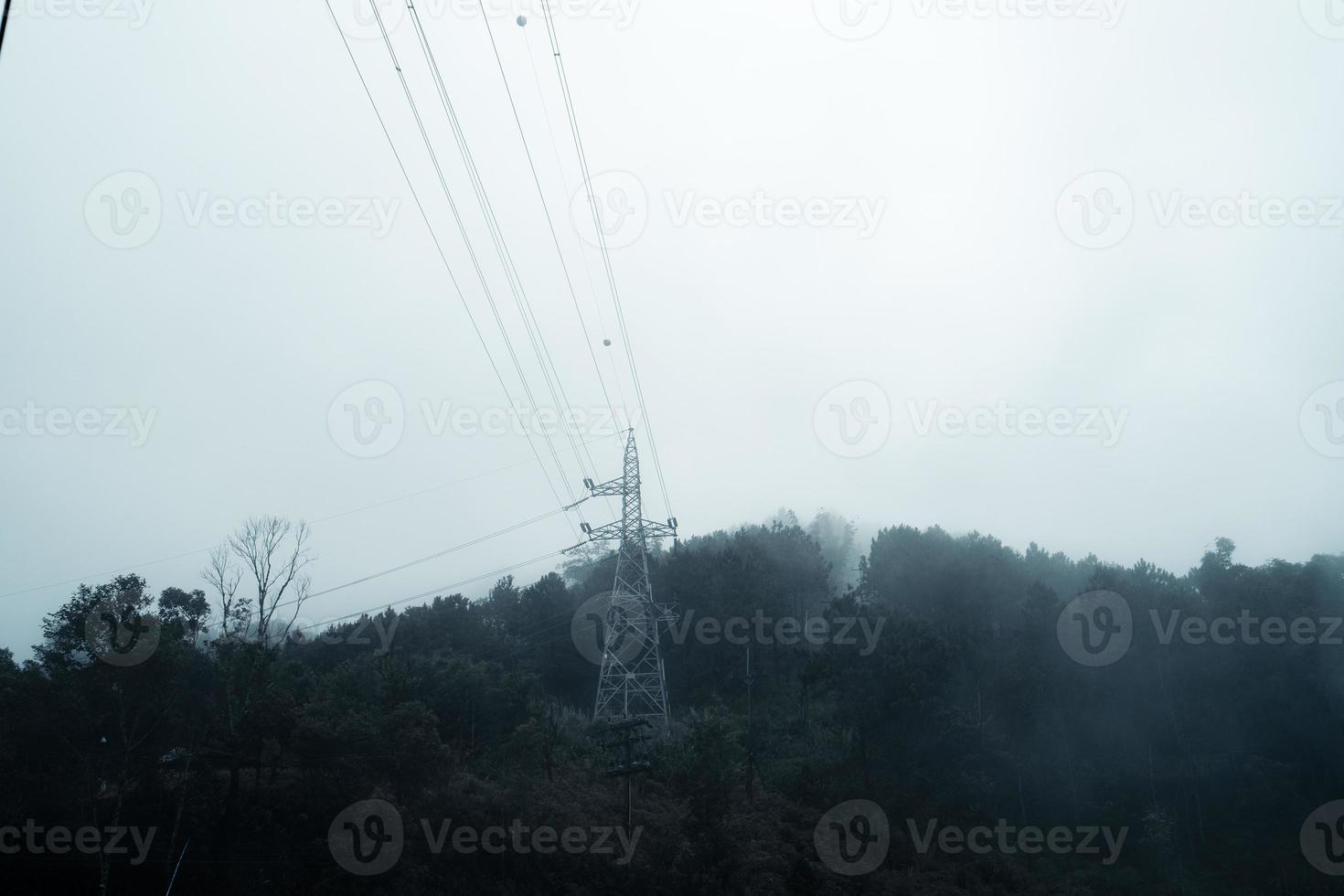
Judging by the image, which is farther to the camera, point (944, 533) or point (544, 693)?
point (944, 533)

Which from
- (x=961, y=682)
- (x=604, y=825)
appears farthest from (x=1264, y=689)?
(x=604, y=825)

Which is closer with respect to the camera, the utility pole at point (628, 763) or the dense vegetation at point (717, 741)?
the utility pole at point (628, 763)

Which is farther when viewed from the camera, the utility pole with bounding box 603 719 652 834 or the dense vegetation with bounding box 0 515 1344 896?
the dense vegetation with bounding box 0 515 1344 896

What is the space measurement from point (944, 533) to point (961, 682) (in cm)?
2504

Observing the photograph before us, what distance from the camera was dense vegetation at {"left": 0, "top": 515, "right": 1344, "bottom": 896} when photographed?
103ft

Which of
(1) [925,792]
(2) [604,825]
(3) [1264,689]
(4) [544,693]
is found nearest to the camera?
(2) [604,825]

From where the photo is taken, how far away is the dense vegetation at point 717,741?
3141 centimetres

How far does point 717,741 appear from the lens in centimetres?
3481

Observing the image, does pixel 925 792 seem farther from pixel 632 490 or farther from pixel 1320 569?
pixel 1320 569

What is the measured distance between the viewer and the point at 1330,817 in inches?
1610

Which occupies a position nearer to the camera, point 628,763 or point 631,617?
point 628,763

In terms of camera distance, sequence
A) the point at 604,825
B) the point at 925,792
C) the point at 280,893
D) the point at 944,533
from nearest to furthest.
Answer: the point at 280,893 < the point at 604,825 < the point at 925,792 < the point at 944,533

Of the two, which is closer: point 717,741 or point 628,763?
point 628,763

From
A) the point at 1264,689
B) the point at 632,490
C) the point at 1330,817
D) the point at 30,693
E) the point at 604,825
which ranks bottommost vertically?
the point at 1330,817
